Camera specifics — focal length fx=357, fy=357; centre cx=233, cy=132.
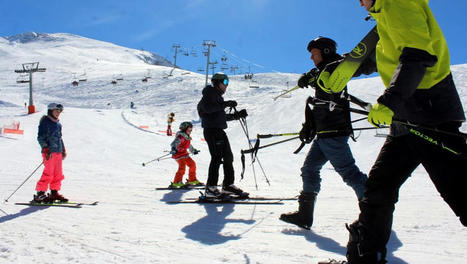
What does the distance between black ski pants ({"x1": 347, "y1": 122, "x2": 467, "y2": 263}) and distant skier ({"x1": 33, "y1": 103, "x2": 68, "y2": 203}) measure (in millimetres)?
4921

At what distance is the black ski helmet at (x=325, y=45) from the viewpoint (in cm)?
366

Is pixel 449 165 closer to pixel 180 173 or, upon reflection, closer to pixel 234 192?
pixel 234 192

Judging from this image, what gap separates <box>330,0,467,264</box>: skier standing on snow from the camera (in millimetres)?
1944

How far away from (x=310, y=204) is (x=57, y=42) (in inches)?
6510

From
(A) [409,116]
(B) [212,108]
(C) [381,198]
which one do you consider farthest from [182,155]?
(A) [409,116]

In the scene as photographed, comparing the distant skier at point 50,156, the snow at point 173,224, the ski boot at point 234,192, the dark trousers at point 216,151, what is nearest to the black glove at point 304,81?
the snow at point 173,224

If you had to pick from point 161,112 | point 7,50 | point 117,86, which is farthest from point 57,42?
point 161,112

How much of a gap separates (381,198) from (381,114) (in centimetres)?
58

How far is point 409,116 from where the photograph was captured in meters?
2.13

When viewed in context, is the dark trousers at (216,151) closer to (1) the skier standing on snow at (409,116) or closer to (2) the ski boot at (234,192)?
(2) the ski boot at (234,192)

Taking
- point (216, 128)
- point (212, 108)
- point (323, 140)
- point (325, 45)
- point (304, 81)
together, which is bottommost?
point (323, 140)

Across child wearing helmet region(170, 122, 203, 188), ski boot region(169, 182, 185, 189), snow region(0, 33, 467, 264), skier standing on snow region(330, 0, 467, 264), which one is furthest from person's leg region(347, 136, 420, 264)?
child wearing helmet region(170, 122, 203, 188)

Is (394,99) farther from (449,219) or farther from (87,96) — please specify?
(87,96)

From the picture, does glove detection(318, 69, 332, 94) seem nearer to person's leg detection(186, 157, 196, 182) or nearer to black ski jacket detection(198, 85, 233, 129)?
black ski jacket detection(198, 85, 233, 129)
